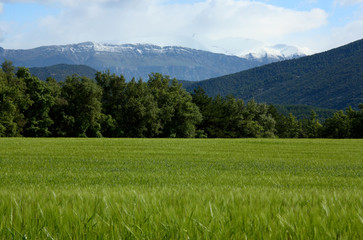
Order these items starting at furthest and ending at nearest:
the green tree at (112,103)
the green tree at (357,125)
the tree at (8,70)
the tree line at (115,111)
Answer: the green tree at (357,125)
the green tree at (112,103)
the tree at (8,70)
the tree line at (115,111)

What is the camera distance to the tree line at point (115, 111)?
5950cm

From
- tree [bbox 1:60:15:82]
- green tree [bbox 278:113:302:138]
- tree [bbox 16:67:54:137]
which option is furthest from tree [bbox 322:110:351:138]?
tree [bbox 1:60:15:82]

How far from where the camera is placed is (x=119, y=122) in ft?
233

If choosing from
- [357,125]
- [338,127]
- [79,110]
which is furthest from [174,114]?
[338,127]

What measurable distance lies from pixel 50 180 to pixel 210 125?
78564mm

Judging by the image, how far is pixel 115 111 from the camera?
72375mm

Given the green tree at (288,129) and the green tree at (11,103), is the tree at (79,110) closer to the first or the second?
the green tree at (11,103)

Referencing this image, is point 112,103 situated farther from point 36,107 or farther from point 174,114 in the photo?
point 36,107

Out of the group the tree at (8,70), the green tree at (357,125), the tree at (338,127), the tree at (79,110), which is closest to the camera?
the tree at (8,70)

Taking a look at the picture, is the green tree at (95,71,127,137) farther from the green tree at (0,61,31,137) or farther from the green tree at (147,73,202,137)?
the green tree at (0,61,31,137)

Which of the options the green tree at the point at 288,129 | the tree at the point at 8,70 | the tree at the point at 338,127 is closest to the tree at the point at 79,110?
the tree at the point at 8,70

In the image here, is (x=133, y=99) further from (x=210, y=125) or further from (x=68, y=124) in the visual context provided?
(x=210, y=125)

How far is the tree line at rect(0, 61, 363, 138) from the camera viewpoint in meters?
59.5

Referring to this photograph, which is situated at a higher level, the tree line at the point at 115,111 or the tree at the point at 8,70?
the tree at the point at 8,70
